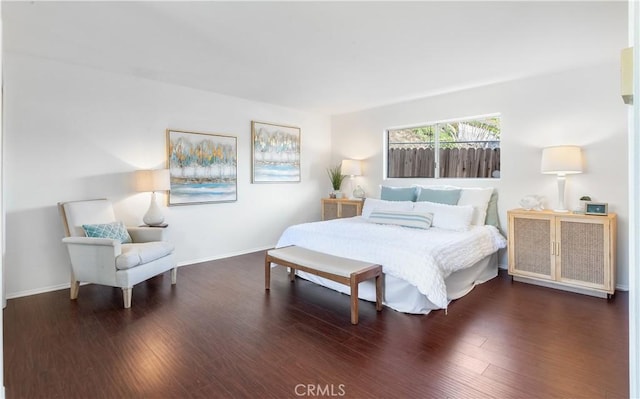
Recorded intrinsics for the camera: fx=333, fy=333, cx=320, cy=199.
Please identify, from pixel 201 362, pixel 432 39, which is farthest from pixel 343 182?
pixel 201 362

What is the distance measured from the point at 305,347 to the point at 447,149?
3.71 m

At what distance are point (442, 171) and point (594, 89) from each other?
1.95 metres

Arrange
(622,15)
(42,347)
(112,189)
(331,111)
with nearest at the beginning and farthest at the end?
(42,347) → (622,15) → (112,189) → (331,111)

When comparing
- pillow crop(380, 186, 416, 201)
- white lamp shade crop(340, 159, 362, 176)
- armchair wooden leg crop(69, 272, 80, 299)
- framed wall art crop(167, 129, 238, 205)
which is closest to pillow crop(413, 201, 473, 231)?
pillow crop(380, 186, 416, 201)

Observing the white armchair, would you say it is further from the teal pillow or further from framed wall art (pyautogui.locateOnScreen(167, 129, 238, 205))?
the teal pillow

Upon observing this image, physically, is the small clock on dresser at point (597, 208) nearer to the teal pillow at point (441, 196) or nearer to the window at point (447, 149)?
the window at point (447, 149)

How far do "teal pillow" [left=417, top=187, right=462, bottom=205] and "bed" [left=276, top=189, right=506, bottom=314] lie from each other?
75mm

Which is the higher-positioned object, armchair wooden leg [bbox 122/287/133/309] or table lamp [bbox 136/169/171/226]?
table lamp [bbox 136/169/171/226]

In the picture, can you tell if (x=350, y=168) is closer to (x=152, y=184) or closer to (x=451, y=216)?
(x=451, y=216)

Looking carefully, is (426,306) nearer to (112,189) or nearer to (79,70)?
(112,189)

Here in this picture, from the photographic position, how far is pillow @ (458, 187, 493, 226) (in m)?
4.12

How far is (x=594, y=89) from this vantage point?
3635 millimetres

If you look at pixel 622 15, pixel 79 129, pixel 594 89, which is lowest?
pixel 79 129

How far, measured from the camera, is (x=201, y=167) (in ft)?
15.2
